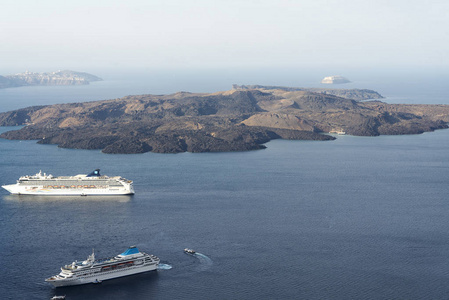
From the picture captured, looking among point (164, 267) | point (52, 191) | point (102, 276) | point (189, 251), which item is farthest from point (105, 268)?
point (52, 191)

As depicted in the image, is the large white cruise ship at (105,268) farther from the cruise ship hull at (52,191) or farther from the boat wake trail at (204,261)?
the cruise ship hull at (52,191)

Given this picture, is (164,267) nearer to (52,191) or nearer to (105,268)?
(105,268)

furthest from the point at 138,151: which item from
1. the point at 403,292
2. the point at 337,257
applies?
the point at 403,292

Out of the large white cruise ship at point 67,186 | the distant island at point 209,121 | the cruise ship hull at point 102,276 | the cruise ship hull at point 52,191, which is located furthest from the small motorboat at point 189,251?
the distant island at point 209,121

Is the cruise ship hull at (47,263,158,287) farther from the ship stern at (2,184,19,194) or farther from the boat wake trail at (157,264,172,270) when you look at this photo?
the ship stern at (2,184,19,194)

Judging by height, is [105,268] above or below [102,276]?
above

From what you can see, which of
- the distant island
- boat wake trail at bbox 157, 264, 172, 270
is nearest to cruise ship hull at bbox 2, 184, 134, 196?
boat wake trail at bbox 157, 264, 172, 270

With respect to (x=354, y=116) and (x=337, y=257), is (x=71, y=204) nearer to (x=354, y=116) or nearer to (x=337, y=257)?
(x=337, y=257)
